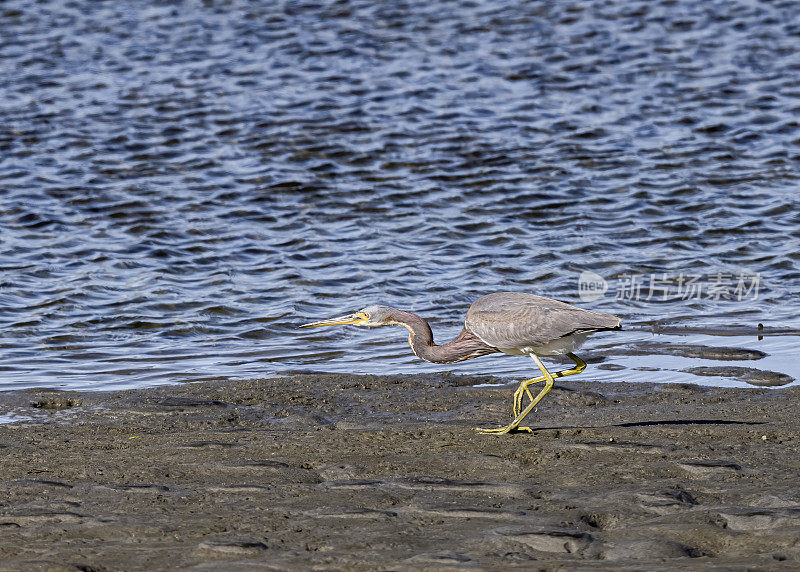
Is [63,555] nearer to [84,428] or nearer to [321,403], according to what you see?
[84,428]

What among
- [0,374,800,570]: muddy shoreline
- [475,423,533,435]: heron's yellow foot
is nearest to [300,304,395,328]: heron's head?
[0,374,800,570]: muddy shoreline

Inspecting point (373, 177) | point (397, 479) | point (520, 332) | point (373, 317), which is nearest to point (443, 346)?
point (373, 317)

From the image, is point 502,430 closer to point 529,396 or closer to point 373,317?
point 529,396

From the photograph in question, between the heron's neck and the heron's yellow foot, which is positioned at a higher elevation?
the heron's neck

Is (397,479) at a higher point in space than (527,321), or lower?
lower

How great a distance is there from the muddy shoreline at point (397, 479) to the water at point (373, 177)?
962 mm

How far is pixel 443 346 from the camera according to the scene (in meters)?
7.71

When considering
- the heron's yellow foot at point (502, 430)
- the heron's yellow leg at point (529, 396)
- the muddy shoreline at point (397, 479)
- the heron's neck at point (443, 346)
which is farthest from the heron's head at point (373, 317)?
the heron's yellow foot at point (502, 430)

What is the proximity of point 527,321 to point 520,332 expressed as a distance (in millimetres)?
77

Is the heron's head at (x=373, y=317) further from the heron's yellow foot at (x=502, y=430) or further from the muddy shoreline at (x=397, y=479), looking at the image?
the heron's yellow foot at (x=502, y=430)

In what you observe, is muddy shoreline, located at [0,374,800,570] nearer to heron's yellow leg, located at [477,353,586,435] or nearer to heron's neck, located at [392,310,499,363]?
heron's yellow leg, located at [477,353,586,435]

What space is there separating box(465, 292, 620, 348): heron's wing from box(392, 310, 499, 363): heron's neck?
16 centimetres

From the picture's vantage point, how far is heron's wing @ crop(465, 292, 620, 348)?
7.17 meters

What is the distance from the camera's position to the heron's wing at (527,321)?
7.17 meters
